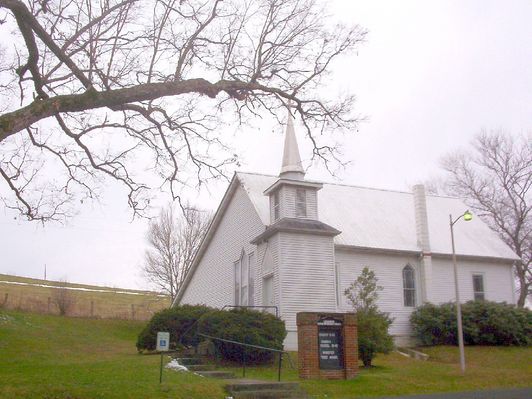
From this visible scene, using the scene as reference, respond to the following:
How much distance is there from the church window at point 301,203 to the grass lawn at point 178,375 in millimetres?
6320

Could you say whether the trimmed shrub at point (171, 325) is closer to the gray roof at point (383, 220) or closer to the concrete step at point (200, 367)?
the concrete step at point (200, 367)

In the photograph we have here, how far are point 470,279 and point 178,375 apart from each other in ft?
62.3

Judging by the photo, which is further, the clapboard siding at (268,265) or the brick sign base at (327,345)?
the clapboard siding at (268,265)

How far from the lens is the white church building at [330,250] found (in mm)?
26156

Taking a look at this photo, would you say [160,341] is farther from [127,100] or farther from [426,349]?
[426,349]

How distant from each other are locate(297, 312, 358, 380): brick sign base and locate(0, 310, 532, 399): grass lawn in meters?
0.49

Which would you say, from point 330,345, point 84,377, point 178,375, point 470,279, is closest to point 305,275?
point 330,345

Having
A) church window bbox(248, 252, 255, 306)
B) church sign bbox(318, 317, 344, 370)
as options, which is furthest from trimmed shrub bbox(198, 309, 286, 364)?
church window bbox(248, 252, 255, 306)

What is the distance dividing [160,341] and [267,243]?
40.5 ft

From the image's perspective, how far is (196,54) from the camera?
1709cm

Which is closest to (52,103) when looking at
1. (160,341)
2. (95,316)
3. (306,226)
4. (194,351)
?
(160,341)

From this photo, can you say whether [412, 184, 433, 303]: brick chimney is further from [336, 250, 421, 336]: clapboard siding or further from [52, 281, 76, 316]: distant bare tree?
[52, 281, 76, 316]: distant bare tree

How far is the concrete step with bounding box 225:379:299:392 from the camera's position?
1574 centimetres

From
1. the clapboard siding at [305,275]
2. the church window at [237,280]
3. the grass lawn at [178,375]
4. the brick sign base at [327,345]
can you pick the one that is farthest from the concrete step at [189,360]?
the church window at [237,280]
